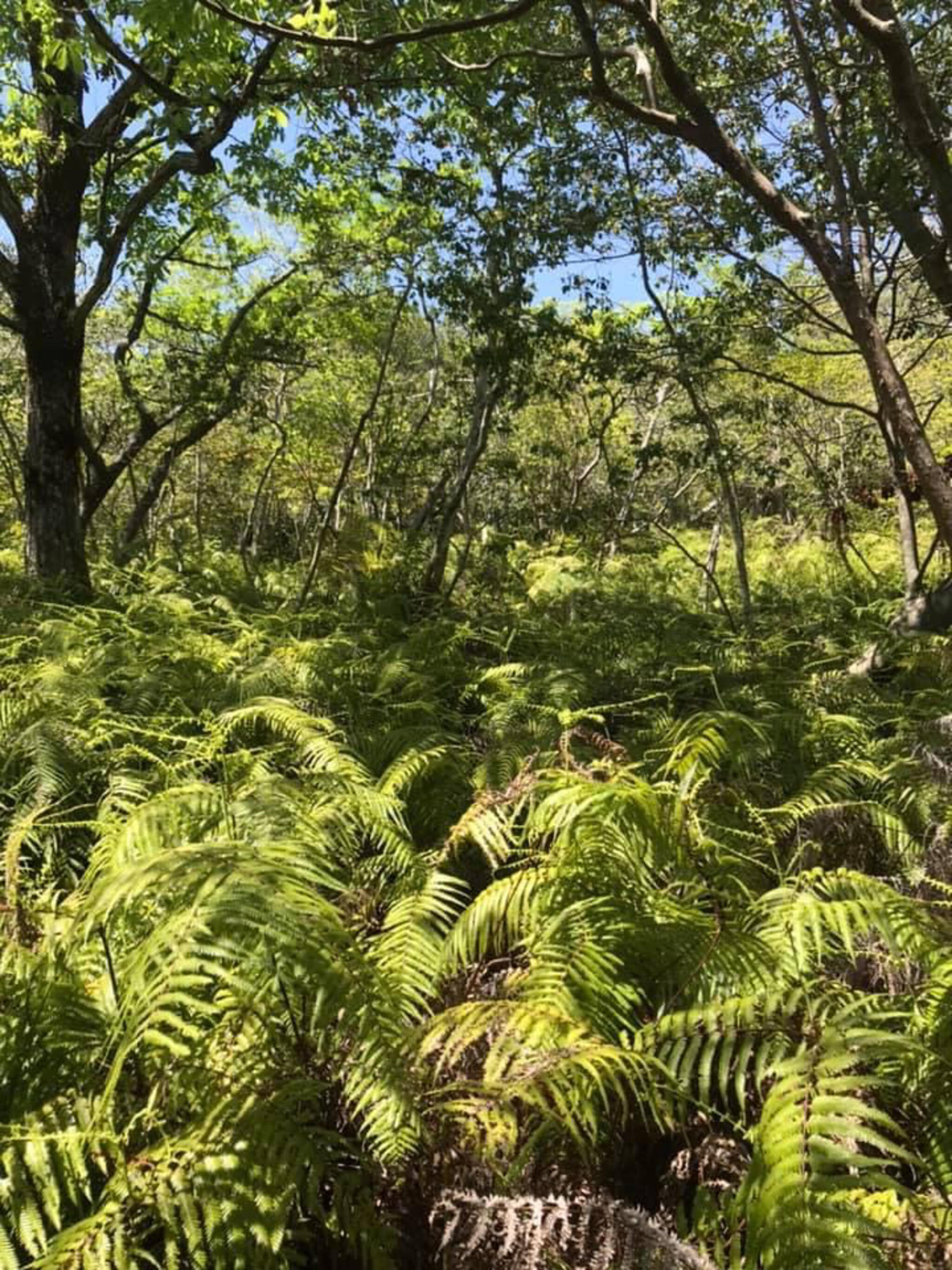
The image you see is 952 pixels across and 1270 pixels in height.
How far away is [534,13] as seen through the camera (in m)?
6.59

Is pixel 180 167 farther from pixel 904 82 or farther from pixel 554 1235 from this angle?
pixel 554 1235

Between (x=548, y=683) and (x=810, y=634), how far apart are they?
3469 mm

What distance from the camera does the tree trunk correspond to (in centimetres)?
717

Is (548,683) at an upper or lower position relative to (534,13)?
lower

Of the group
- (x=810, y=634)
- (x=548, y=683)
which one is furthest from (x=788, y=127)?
(x=548, y=683)

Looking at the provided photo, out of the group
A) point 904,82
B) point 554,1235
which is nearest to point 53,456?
point 904,82

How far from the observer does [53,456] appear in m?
7.22

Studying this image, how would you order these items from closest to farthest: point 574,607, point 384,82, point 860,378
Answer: point 384,82
point 574,607
point 860,378

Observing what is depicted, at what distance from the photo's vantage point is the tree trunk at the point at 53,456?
7.17 meters

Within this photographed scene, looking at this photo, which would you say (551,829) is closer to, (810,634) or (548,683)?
(548,683)

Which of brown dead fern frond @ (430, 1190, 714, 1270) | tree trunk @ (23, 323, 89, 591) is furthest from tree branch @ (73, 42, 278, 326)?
brown dead fern frond @ (430, 1190, 714, 1270)

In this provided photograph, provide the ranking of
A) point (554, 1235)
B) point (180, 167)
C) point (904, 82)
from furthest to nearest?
point (180, 167) < point (904, 82) < point (554, 1235)

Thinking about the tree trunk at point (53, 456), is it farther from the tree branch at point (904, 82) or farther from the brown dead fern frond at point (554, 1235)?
the brown dead fern frond at point (554, 1235)

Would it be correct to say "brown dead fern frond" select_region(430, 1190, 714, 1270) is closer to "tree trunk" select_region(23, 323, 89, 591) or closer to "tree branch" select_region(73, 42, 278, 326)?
"tree branch" select_region(73, 42, 278, 326)
